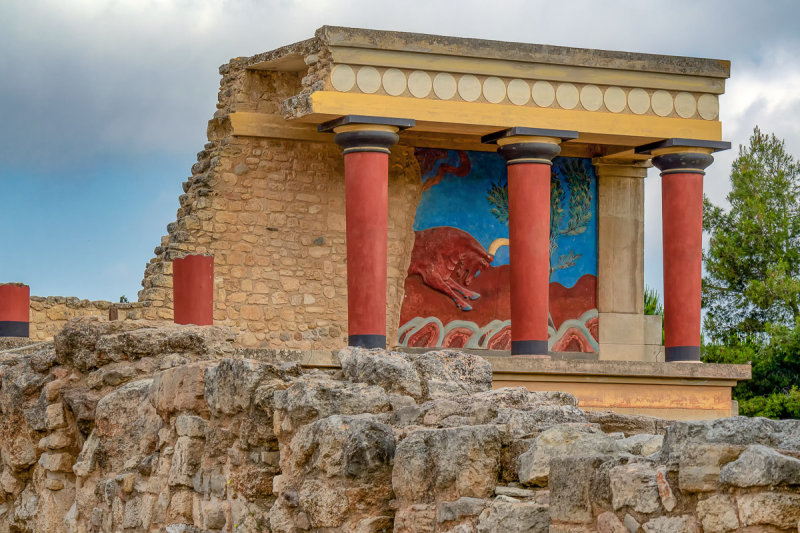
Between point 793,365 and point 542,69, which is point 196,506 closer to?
point 542,69

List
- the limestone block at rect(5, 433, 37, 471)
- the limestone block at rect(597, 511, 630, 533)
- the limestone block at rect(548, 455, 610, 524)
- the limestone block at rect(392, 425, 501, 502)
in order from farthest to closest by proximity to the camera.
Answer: the limestone block at rect(5, 433, 37, 471)
the limestone block at rect(392, 425, 501, 502)
the limestone block at rect(548, 455, 610, 524)
the limestone block at rect(597, 511, 630, 533)

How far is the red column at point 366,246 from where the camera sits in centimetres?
1566

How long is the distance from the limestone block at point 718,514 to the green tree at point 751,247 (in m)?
20.7

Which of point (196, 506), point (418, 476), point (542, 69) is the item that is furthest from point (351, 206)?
point (418, 476)

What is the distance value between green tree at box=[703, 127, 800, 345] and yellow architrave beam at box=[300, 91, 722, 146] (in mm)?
7060

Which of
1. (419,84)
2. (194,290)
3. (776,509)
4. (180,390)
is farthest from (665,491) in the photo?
(419,84)

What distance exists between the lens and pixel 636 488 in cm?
368

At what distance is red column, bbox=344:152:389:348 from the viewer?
51.4 ft

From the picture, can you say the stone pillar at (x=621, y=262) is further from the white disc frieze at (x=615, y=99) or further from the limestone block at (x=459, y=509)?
the limestone block at (x=459, y=509)

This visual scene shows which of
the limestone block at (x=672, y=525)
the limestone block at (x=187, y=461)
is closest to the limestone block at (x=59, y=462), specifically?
the limestone block at (x=187, y=461)

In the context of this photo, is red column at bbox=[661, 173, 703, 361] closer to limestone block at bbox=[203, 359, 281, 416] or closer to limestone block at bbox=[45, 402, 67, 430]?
limestone block at bbox=[45, 402, 67, 430]

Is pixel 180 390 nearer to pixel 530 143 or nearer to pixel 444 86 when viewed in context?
pixel 444 86

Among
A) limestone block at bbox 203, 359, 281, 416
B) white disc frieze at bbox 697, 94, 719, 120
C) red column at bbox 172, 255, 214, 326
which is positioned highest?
white disc frieze at bbox 697, 94, 719, 120

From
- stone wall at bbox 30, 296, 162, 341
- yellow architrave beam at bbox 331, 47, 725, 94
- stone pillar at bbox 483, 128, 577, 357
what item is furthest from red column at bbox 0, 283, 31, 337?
stone pillar at bbox 483, 128, 577, 357
